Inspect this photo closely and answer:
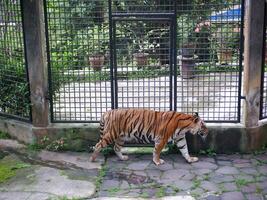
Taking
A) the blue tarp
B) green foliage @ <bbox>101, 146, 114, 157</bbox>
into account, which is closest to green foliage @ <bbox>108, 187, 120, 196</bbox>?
green foliage @ <bbox>101, 146, 114, 157</bbox>

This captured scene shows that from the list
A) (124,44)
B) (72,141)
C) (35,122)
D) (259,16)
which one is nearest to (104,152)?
(72,141)

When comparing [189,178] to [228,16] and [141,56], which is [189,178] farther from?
[228,16]

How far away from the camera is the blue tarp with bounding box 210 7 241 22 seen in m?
6.05

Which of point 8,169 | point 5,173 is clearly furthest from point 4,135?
point 5,173

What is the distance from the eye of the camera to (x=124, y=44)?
247 inches

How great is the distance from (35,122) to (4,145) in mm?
623

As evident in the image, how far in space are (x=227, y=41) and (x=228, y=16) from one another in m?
0.35

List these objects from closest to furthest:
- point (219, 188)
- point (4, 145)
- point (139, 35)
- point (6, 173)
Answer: point (219, 188)
point (6, 173)
point (139, 35)
point (4, 145)

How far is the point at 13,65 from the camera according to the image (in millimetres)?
6641

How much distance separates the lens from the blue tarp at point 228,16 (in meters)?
6.05

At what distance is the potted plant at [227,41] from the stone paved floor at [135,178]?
1.42 meters

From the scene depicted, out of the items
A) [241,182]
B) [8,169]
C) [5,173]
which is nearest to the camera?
[241,182]

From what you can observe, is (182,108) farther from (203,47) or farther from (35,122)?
(35,122)

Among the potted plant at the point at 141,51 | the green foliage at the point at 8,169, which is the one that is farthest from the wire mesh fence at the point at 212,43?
the green foliage at the point at 8,169
